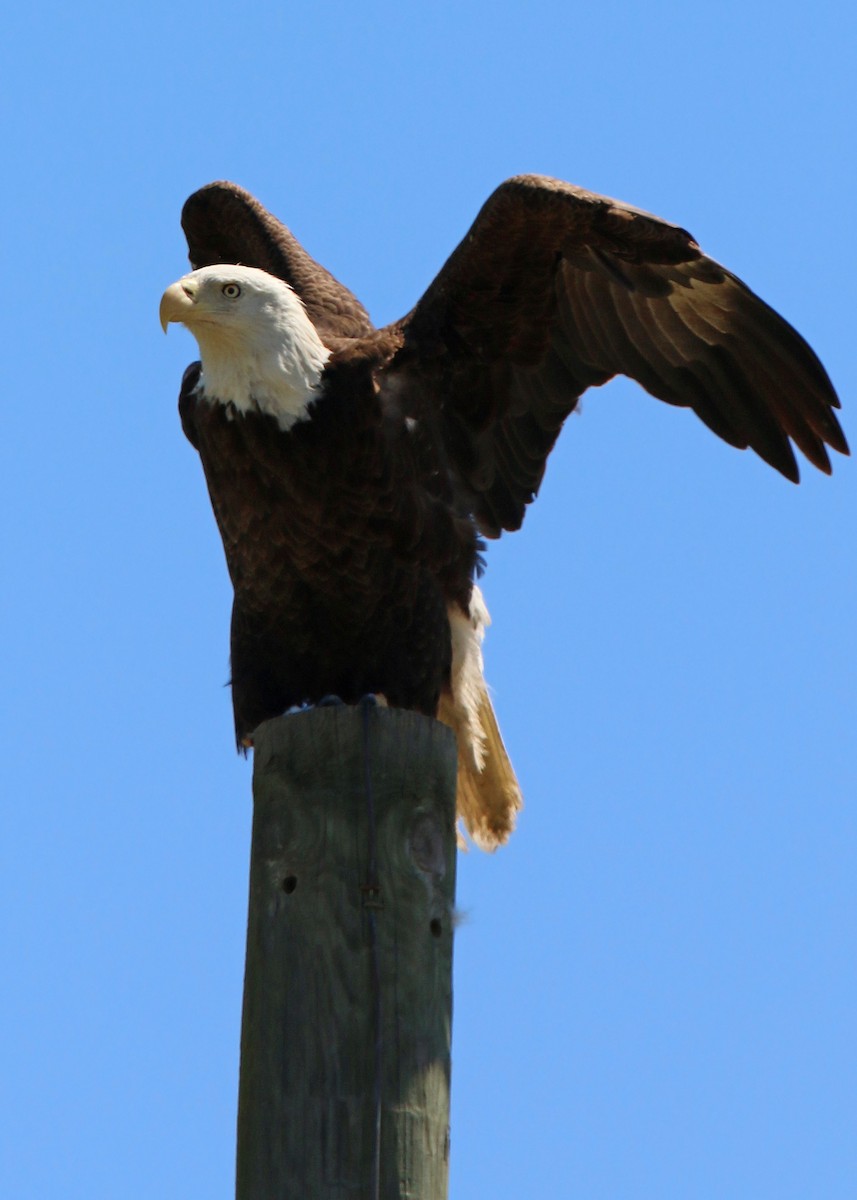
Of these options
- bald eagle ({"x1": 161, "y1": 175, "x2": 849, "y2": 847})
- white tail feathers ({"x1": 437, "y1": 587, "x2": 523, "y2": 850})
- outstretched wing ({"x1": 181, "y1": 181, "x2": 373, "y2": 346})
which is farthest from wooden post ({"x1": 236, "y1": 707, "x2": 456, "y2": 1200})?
outstretched wing ({"x1": 181, "y1": 181, "x2": 373, "y2": 346})

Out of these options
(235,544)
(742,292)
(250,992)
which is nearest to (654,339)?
(742,292)

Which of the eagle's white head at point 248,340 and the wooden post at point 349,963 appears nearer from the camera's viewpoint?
the wooden post at point 349,963

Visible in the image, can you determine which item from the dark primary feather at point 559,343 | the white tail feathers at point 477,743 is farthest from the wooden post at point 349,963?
the dark primary feather at point 559,343

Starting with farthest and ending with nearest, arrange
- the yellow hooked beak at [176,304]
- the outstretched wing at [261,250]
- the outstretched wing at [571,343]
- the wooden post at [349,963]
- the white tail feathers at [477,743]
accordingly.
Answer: the outstretched wing at [261,250], the white tail feathers at [477,743], the outstretched wing at [571,343], the yellow hooked beak at [176,304], the wooden post at [349,963]

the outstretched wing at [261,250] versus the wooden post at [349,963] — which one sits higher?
the outstretched wing at [261,250]

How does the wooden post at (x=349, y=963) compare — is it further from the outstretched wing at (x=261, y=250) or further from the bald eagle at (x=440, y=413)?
the outstretched wing at (x=261, y=250)

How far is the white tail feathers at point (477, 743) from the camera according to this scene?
4988 millimetres

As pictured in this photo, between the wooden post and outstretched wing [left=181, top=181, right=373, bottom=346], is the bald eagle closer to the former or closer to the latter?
outstretched wing [left=181, top=181, right=373, bottom=346]

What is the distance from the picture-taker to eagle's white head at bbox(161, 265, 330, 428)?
470 cm

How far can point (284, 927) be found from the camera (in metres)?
2.86

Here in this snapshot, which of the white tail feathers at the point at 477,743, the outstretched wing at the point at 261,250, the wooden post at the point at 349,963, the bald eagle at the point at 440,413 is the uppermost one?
the outstretched wing at the point at 261,250

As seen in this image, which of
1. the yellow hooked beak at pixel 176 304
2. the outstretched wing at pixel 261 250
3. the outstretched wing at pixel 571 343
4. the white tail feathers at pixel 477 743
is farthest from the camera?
the outstretched wing at pixel 261 250

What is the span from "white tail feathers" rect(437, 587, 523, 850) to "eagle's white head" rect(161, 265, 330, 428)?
744mm

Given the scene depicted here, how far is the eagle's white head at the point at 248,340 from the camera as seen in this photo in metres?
4.70
